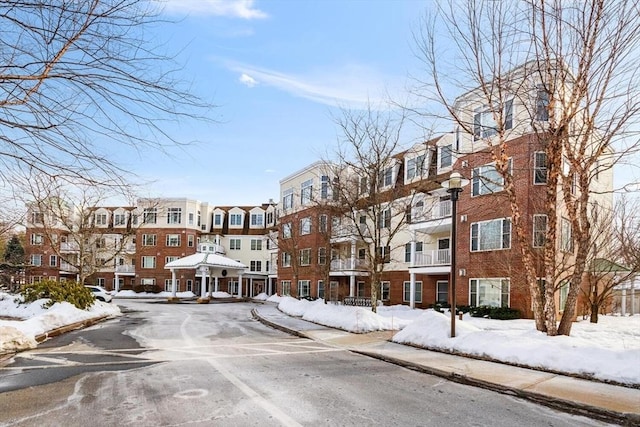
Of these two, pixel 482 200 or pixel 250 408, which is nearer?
pixel 250 408

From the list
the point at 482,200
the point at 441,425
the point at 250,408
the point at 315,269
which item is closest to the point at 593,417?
the point at 441,425

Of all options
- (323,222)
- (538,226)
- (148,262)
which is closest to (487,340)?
(538,226)

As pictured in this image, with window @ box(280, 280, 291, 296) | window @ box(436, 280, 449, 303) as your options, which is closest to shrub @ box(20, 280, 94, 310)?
window @ box(436, 280, 449, 303)

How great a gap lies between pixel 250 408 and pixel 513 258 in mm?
19025

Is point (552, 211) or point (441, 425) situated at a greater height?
point (552, 211)

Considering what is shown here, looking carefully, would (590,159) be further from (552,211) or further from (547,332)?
(547,332)

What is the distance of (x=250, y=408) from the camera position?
Answer: 6.40 meters

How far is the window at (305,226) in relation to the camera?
4078 cm

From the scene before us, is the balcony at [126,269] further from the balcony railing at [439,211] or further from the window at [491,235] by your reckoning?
the window at [491,235]

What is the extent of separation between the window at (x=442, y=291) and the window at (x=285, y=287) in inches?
689

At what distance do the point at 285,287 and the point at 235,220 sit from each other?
744 inches

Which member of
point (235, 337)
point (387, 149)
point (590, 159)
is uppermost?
point (387, 149)

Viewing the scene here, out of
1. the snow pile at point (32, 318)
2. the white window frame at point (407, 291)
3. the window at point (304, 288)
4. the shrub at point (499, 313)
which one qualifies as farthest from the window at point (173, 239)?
the shrub at point (499, 313)

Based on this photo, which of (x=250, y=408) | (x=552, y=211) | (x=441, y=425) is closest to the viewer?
(x=441, y=425)
